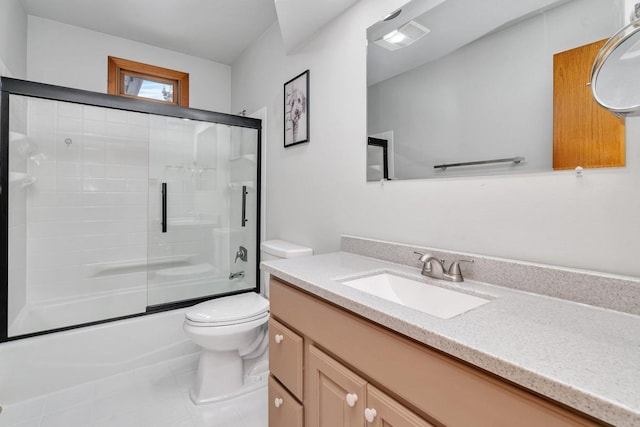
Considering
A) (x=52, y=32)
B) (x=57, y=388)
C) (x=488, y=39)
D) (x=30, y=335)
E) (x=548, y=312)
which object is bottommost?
(x=57, y=388)

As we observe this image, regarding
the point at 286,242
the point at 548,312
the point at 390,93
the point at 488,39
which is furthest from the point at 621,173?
the point at 286,242

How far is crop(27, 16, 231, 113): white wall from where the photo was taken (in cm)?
232

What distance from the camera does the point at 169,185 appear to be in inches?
97.9

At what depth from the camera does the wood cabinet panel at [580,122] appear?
799 mm

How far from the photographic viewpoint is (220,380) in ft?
5.77

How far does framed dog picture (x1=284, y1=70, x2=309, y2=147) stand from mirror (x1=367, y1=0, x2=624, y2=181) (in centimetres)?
56

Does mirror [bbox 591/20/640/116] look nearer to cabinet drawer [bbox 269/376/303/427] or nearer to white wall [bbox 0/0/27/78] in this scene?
cabinet drawer [bbox 269/376/303/427]

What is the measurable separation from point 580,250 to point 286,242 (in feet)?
5.39

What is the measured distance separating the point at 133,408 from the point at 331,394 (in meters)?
1.43

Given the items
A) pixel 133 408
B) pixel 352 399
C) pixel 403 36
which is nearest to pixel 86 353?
pixel 133 408

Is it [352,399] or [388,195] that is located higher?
[388,195]

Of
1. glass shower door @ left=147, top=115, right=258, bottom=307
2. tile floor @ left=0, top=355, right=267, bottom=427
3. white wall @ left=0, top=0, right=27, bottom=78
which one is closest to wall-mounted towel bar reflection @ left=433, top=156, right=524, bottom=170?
tile floor @ left=0, top=355, right=267, bottom=427

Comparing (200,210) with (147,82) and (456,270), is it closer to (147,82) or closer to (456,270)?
(147,82)

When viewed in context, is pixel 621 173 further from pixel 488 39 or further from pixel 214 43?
pixel 214 43
